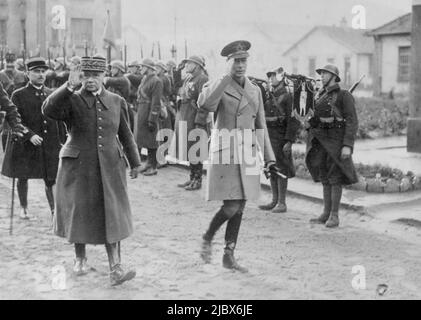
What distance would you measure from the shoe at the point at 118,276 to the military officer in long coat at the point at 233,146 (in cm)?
96

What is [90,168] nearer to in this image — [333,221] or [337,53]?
[333,221]

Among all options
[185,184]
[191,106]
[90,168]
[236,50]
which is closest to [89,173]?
[90,168]

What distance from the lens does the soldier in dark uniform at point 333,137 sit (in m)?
8.14

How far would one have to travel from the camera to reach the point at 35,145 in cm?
809

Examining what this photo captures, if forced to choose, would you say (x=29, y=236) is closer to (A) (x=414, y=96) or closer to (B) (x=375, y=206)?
(B) (x=375, y=206)

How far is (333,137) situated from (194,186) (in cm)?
317

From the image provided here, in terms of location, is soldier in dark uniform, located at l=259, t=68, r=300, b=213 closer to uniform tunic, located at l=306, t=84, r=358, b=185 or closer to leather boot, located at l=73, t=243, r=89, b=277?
uniform tunic, located at l=306, t=84, r=358, b=185

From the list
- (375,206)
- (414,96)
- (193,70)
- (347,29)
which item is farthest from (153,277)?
(347,29)

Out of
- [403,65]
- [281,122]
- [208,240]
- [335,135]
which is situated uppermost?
[403,65]

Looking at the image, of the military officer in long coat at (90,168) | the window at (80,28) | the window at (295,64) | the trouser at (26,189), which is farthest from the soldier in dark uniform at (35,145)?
the window at (295,64)

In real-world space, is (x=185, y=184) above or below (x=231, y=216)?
below

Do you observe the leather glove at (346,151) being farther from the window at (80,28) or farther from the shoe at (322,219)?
the window at (80,28)
